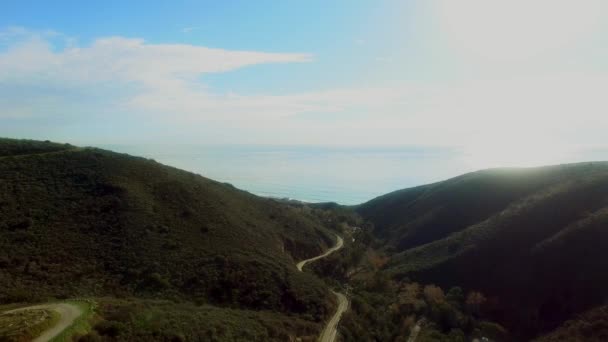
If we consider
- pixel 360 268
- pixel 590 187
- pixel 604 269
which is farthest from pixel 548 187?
pixel 360 268

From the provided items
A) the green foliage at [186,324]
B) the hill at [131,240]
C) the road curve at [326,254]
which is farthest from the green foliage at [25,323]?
the road curve at [326,254]

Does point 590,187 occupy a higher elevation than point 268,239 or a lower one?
higher

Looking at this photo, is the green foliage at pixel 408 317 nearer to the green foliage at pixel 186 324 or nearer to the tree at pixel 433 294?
the tree at pixel 433 294

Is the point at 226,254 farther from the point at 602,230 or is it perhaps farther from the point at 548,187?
the point at 548,187

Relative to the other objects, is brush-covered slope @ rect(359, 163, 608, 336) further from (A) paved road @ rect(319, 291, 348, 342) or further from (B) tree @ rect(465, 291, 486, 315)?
(A) paved road @ rect(319, 291, 348, 342)

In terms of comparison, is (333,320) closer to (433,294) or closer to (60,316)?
(433,294)

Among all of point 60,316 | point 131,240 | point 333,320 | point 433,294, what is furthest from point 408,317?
point 60,316

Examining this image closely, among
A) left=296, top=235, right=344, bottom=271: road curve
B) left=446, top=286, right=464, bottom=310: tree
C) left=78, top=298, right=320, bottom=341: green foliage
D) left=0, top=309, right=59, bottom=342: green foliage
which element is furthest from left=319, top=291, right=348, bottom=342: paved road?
left=0, top=309, right=59, bottom=342: green foliage
